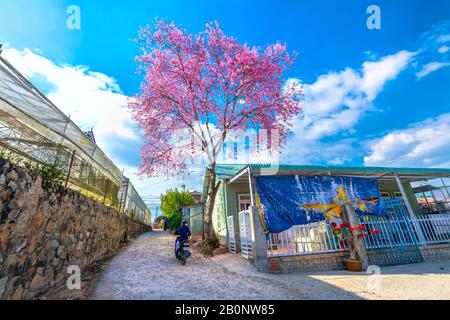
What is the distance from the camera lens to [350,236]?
6508 mm

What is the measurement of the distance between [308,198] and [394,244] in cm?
351

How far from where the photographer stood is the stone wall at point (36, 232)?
8.57 feet

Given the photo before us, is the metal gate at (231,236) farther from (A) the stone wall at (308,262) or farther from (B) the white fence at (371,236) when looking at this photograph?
(A) the stone wall at (308,262)

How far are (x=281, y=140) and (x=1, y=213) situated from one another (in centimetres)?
946

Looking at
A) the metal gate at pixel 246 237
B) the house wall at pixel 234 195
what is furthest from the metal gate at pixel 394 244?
the house wall at pixel 234 195

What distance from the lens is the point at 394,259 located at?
693 centimetres

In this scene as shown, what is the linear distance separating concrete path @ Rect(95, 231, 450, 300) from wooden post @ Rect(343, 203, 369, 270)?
581 mm

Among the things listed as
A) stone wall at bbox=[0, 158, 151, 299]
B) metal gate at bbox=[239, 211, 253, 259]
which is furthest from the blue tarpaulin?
stone wall at bbox=[0, 158, 151, 299]

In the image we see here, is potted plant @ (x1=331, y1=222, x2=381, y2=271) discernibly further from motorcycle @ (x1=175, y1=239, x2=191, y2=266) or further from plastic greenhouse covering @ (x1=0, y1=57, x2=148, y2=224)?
plastic greenhouse covering @ (x1=0, y1=57, x2=148, y2=224)

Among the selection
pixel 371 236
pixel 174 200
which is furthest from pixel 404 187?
pixel 174 200

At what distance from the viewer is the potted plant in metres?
6.11

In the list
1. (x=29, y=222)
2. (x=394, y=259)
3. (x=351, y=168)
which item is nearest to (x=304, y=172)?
(x=351, y=168)

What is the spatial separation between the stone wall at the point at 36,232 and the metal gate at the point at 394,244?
8426 millimetres
